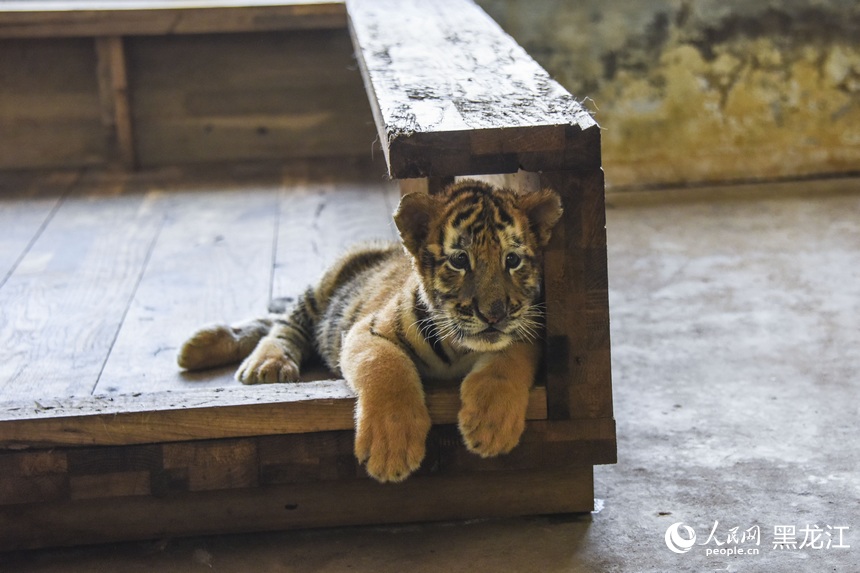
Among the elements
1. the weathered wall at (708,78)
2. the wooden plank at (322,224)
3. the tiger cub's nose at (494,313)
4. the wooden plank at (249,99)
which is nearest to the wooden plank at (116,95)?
the wooden plank at (249,99)

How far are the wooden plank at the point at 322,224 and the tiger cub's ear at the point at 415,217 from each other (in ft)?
4.49

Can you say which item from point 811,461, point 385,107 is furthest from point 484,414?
point 811,461

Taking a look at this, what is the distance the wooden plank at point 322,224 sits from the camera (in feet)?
13.6

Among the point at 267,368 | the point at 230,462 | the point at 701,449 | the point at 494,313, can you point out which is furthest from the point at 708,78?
the point at 230,462

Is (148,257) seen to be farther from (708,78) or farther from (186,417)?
(708,78)

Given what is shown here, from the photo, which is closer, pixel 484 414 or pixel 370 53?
pixel 484 414

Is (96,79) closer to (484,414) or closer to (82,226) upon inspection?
(82,226)

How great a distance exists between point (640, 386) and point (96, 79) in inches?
145

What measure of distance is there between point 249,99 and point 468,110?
3631mm

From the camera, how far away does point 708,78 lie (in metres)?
5.67

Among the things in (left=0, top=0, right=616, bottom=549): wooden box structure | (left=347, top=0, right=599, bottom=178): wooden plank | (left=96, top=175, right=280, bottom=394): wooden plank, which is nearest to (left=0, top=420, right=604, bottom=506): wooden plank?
(left=0, top=0, right=616, bottom=549): wooden box structure

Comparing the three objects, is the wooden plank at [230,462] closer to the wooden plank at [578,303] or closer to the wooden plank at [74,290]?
the wooden plank at [578,303]

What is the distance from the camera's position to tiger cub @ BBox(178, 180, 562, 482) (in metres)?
2.35

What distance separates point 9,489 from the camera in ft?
7.95
